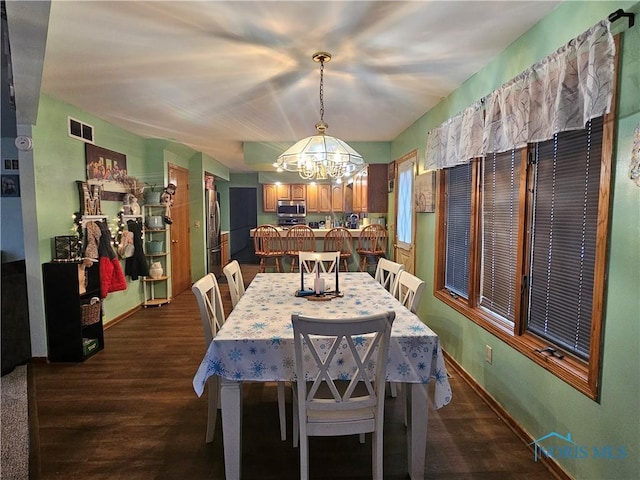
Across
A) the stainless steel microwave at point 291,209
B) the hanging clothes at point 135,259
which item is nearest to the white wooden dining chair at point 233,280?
the hanging clothes at point 135,259

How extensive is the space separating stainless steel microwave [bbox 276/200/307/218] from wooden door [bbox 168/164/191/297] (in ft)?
7.35

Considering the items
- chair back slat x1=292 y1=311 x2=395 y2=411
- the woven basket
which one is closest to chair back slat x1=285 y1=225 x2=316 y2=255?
the woven basket

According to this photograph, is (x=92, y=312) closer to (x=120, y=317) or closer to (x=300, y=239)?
(x=120, y=317)

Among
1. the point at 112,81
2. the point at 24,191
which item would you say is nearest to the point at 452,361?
the point at 112,81

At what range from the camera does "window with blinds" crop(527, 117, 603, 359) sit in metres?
1.66

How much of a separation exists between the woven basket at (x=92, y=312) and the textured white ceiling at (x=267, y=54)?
190 cm

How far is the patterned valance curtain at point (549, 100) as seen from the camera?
144 centimetres

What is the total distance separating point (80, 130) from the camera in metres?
3.49

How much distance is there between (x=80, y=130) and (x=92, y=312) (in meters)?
1.82

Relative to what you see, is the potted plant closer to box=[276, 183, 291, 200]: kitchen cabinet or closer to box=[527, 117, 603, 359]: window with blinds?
box=[276, 183, 291, 200]: kitchen cabinet

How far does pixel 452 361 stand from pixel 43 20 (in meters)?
3.46

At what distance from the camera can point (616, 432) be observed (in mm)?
1469

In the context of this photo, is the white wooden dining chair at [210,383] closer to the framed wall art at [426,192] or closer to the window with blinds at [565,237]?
the window with blinds at [565,237]

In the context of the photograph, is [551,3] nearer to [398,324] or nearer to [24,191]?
[398,324]
